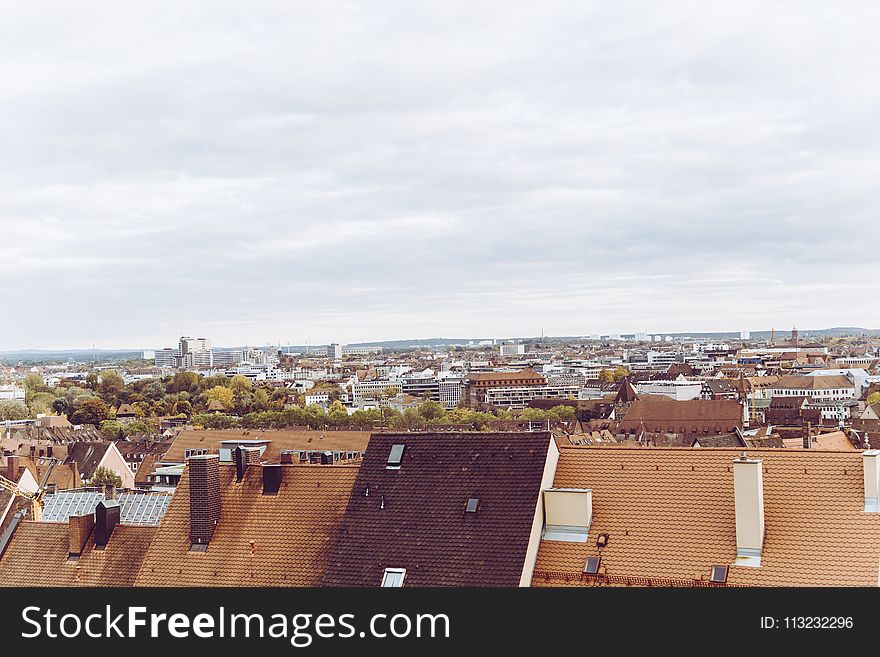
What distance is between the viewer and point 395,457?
24234mm

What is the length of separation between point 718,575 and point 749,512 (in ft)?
4.49

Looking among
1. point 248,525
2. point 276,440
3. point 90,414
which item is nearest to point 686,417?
point 276,440

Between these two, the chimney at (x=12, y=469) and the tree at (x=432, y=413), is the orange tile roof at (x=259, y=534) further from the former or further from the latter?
the tree at (x=432, y=413)

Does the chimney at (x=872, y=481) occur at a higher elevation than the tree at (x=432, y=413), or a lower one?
higher

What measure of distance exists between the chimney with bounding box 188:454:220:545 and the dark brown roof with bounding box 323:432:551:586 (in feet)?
12.3

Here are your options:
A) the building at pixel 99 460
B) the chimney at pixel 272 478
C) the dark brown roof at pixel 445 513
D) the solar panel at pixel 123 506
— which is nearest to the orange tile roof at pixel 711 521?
the dark brown roof at pixel 445 513

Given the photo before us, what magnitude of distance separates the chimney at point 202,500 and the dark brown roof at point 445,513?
3756mm

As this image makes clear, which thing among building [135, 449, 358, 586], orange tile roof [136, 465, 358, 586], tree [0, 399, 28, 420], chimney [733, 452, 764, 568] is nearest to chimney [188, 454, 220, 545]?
building [135, 449, 358, 586]

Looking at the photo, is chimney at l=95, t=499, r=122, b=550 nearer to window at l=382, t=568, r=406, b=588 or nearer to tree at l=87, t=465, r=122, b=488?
window at l=382, t=568, r=406, b=588

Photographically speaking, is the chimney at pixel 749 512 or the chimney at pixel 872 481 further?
the chimney at pixel 749 512

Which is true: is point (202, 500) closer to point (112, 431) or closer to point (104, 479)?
point (104, 479)

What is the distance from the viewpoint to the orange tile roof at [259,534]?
23797 millimetres

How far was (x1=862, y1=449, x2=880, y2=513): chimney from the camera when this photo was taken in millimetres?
20156
